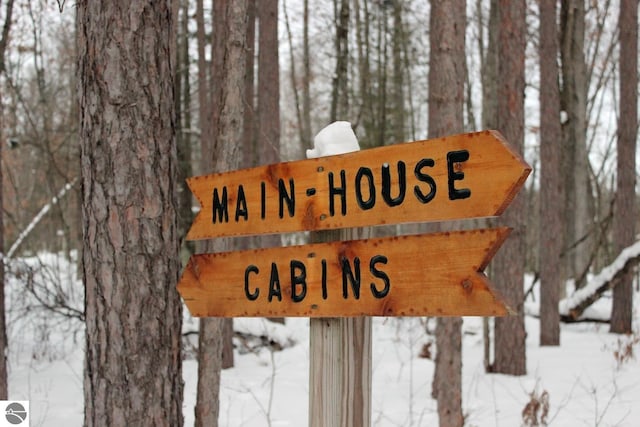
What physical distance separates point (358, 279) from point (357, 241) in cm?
13

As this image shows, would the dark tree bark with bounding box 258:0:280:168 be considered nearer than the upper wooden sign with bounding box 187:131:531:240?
No

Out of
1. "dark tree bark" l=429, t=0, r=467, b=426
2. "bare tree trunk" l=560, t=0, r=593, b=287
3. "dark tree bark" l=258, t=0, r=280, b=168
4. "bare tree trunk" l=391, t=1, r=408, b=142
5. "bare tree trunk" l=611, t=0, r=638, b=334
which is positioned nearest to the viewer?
"dark tree bark" l=429, t=0, r=467, b=426

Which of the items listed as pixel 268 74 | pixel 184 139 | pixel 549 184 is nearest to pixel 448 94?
pixel 549 184

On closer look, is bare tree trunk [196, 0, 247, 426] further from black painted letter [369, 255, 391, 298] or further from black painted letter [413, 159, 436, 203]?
black painted letter [413, 159, 436, 203]

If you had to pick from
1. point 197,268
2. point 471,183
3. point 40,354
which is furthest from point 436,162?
point 40,354

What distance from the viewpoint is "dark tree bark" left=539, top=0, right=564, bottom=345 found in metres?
10.2

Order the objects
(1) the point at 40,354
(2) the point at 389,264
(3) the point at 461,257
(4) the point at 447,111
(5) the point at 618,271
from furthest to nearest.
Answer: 1. (5) the point at 618,271
2. (1) the point at 40,354
3. (4) the point at 447,111
4. (2) the point at 389,264
5. (3) the point at 461,257

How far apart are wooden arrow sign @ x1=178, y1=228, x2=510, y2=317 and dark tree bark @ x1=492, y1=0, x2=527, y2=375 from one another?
20.3 ft

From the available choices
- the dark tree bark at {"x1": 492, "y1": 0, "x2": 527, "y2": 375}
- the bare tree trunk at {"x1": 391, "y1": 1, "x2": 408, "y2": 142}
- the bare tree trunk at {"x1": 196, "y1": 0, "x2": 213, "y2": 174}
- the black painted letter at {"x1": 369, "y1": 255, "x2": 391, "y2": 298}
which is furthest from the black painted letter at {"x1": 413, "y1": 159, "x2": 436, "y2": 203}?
the bare tree trunk at {"x1": 391, "y1": 1, "x2": 408, "y2": 142}

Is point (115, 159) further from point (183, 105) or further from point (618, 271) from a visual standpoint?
point (183, 105)

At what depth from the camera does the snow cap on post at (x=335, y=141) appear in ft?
8.32

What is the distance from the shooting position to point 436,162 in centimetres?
218

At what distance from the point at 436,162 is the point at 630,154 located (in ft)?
32.4

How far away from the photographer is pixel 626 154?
10867 mm
